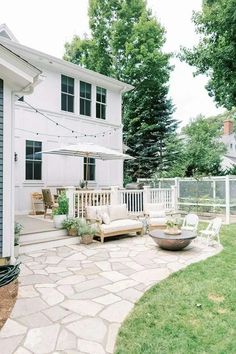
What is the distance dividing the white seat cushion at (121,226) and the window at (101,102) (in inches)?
284

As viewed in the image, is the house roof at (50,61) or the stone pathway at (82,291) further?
the house roof at (50,61)

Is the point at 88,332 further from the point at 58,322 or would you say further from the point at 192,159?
the point at 192,159

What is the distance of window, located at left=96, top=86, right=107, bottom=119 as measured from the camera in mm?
14355

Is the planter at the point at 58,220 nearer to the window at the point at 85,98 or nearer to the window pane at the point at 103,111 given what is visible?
the window at the point at 85,98

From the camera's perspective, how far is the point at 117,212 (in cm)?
902

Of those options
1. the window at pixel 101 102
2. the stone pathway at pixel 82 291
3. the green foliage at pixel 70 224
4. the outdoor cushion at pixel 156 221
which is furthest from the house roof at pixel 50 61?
the stone pathway at pixel 82 291

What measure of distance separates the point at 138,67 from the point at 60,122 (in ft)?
40.8

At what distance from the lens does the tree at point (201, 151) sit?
17.9 metres

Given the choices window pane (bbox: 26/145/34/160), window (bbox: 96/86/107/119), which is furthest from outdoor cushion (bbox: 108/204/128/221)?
window (bbox: 96/86/107/119)

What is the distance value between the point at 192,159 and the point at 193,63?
6.39 metres

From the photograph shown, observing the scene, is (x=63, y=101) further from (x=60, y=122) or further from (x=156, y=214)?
(x=156, y=214)

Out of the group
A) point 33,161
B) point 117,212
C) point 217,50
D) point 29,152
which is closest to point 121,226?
point 117,212

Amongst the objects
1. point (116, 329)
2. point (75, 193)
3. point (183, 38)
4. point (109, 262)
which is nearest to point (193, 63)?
point (183, 38)

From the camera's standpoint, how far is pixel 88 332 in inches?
133
